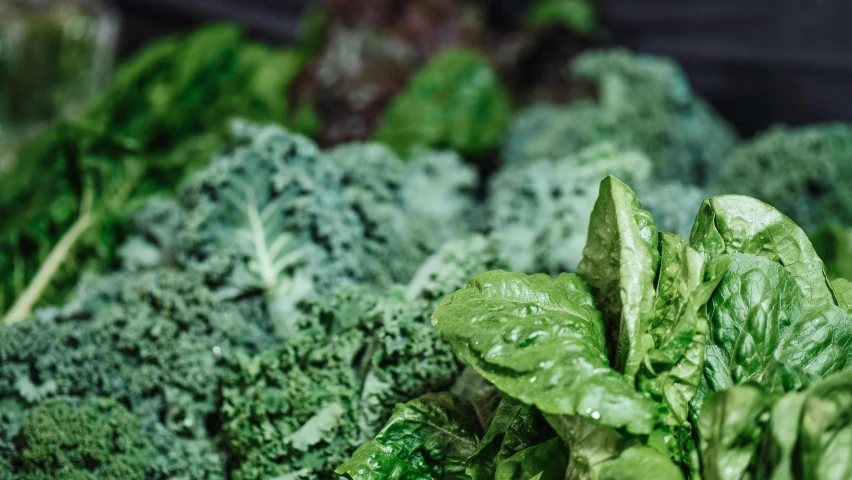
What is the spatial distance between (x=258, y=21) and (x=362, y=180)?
9.79ft

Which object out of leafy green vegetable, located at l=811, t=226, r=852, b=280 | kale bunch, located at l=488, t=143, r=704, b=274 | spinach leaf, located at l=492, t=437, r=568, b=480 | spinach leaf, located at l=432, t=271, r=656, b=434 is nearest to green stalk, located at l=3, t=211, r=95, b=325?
kale bunch, located at l=488, t=143, r=704, b=274

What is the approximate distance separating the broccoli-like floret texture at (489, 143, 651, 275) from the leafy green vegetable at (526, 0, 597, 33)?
5.04 ft

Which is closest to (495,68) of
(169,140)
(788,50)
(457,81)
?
(457,81)

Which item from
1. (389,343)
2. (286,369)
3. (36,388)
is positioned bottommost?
(36,388)

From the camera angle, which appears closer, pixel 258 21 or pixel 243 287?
pixel 243 287

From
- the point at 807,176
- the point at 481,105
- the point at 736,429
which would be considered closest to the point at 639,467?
the point at 736,429

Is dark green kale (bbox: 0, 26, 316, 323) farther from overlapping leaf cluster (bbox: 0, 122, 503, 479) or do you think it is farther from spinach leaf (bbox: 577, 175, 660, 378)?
spinach leaf (bbox: 577, 175, 660, 378)

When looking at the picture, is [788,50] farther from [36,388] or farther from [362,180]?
[36,388]

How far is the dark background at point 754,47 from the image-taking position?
2941mm

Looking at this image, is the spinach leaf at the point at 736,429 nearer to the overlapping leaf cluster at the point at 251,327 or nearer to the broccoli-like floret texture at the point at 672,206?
the overlapping leaf cluster at the point at 251,327

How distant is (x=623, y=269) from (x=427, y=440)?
1.80 ft

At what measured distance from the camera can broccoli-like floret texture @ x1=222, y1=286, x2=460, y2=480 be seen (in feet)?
4.78

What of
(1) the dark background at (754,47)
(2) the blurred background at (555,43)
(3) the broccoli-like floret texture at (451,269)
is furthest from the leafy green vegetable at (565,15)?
(3) the broccoli-like floret texture at (451,269)

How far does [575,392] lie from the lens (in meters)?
0.98
